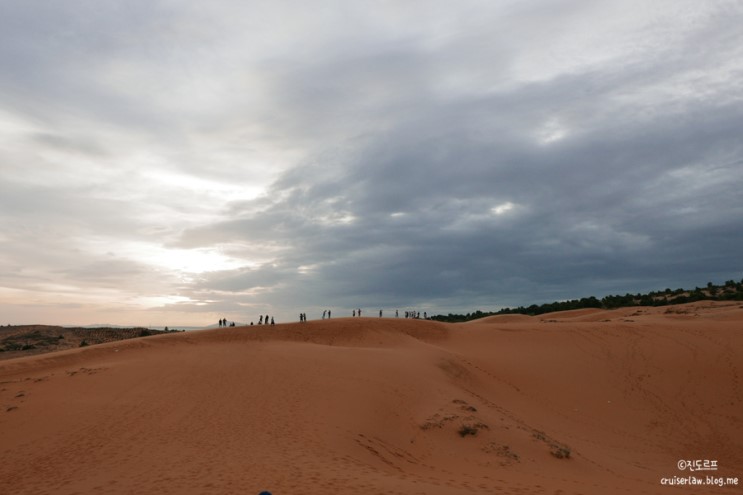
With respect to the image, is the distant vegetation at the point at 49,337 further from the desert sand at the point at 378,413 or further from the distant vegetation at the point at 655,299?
the distant vegetation at the point at 655,299

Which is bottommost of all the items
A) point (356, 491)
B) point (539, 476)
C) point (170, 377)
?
point (539, 476)

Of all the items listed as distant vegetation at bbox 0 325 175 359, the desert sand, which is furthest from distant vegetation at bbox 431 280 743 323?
distant vegetation at bbox 0 325 175 359

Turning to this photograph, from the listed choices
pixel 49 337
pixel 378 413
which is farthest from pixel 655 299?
pixel 49 337

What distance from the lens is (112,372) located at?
21.0 m

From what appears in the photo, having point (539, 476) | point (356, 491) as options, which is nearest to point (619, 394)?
point (539, 476)

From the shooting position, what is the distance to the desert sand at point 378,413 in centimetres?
1207

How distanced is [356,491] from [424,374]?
11.5 meters

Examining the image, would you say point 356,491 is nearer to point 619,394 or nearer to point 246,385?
point 246,385

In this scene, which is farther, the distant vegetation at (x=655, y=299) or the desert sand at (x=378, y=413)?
the distant vegetation at (x=655, y=299)

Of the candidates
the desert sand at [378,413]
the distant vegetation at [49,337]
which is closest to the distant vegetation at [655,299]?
the desert sand at [378,413]

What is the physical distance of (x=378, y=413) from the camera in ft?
56.2

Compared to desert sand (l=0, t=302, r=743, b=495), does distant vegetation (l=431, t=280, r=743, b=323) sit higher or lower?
higher

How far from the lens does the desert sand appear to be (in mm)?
12070

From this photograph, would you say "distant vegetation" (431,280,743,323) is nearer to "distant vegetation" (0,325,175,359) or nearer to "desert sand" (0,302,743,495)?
"desert sand" (0,302,743,495)
